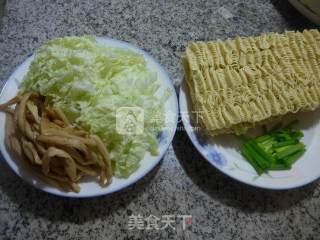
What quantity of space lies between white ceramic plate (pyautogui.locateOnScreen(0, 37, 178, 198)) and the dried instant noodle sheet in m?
0.08

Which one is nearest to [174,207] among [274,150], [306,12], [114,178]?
[114,178]

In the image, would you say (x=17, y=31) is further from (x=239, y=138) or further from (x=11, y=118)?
(x=239, y=138)

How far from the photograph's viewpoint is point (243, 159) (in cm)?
102

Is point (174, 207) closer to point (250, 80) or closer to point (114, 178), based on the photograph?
point (114, 178)

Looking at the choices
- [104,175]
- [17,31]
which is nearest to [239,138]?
[104,175]

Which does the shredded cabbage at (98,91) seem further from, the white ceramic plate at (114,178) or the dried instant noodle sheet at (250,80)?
the dried instant noodle sheet at (250,80)

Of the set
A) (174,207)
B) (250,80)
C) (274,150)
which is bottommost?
(174,207)

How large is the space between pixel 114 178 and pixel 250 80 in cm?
49

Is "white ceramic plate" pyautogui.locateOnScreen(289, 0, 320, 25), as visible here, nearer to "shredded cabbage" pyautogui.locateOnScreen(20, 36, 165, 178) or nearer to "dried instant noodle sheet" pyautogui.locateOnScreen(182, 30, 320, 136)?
"dried instant noodle sheet" pyautogui.locateOnScreen(182, 30, 320, 136)

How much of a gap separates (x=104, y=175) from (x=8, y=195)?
0.31 metres

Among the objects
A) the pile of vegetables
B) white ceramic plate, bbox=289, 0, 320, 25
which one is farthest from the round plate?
white ceramic plate, bbox=289, 0, 320, 25

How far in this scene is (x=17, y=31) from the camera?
1.33 m

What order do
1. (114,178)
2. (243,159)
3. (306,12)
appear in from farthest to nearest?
(306,12) → (243,159) → (114,178)

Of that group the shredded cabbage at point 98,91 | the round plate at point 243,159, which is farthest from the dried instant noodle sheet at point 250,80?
the shredded cabbage at point 98,91
